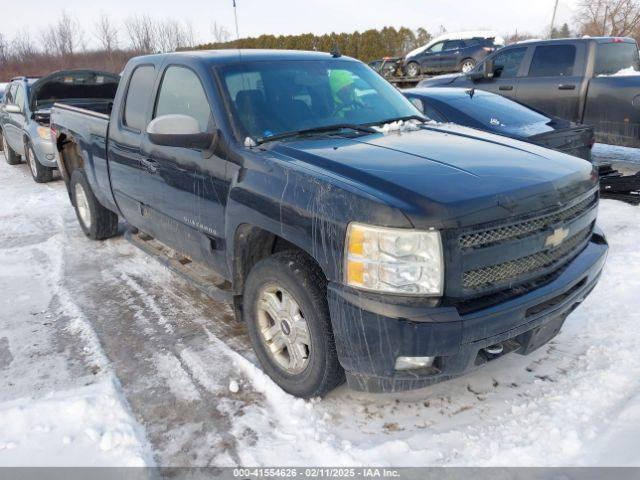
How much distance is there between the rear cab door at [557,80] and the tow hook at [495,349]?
6441 millimetres

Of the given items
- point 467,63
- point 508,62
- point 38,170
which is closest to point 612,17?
point 467,63

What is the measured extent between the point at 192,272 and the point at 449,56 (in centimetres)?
1847

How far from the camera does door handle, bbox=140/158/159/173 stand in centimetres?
393

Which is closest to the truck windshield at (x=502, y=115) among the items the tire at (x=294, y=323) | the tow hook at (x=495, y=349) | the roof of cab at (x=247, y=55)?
the roof of cab at (x=247, y=55)

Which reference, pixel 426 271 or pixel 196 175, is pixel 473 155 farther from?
pixel 196 175

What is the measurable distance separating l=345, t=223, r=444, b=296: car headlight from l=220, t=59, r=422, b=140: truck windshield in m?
1.21

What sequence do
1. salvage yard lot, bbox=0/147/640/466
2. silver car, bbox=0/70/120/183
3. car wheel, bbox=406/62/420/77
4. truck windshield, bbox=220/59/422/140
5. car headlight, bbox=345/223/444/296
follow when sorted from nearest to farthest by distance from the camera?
car headlight, bbox=345/223/444/296, salvage yard lot, bbox=0/147/640/466, truck windshield, bbox=220/59/422/140, silver car, bbox=0/70/120/183, car wheel, bbox=406/62/420/77

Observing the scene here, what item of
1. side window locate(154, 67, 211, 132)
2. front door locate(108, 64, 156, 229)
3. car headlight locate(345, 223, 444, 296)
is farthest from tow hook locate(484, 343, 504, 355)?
front door locate(108, 64, 156, 229)

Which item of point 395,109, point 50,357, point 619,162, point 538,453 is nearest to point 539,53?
point 619,162

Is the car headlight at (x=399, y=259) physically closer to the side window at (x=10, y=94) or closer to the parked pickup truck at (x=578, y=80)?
the parked pickup truck at (x=578, y=80)

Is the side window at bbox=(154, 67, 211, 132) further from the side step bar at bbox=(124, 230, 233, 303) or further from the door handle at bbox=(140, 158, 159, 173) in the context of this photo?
the side step bar at bbox=(124, 230, 233, 303)

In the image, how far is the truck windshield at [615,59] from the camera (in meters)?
8.04

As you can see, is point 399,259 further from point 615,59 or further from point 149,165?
point 615,59

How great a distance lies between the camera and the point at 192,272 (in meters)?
3.97
